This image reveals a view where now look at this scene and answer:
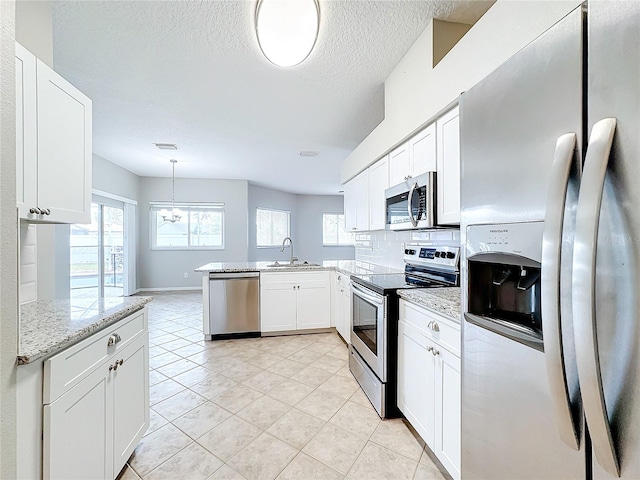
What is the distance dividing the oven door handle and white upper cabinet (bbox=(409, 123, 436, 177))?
3.18 feet

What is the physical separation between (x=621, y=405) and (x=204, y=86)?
10.8 feet

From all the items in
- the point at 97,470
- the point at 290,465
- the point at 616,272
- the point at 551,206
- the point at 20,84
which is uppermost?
the point at 20,84

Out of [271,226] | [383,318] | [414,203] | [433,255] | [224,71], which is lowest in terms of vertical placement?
[383,318]

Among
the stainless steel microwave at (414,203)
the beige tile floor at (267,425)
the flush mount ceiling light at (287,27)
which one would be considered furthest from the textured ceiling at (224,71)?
the beige tile floor at (267,425)

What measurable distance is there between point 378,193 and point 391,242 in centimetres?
62

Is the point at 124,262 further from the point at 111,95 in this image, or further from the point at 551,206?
the point at 551,206

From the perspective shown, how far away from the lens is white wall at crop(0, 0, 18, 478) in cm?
75

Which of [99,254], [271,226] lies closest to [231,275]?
[99,254]

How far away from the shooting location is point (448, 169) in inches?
73.0

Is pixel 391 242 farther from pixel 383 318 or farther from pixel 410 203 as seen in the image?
pixel 383 318

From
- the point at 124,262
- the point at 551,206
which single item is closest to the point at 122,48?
the point at 551,206

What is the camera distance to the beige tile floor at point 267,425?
61.9 inches

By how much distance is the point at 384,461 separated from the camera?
1620 millimetres

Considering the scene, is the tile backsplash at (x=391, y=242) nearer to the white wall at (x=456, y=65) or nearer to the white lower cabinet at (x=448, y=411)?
the white wall at (x=456, y=65)
